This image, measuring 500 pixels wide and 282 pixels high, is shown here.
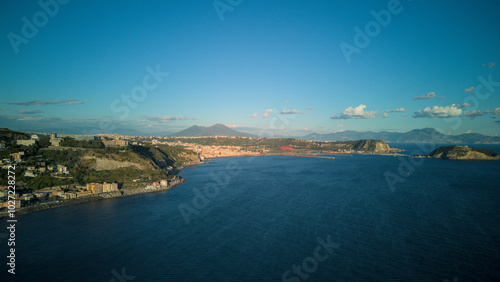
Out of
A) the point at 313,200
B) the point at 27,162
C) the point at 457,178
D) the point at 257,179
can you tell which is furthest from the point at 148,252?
the point at 457,178

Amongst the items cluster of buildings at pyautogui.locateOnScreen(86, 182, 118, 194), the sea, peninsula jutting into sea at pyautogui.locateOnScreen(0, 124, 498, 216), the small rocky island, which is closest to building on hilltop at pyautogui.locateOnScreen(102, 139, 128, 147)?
peninsula jutting into sea at pyautogui.locateOnScreen(0, 124, 498, 216)

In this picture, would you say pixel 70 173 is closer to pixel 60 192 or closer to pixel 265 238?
pixel 60 192

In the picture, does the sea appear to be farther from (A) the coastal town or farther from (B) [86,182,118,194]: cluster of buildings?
(B) [86,182,118,194]: cluster of buildings

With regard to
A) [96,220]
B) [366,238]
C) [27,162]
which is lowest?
[96,220]

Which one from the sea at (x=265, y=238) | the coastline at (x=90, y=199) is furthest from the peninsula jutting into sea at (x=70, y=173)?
the sea at (x=265, y=238)

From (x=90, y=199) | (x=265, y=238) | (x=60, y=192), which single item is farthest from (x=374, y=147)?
(x=60, y=192)

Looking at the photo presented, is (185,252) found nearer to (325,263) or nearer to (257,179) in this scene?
(325,263)

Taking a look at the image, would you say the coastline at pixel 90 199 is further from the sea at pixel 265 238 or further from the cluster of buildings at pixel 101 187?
the sea at pixel 265 238
